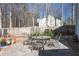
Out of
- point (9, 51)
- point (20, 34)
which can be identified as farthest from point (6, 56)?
point (20, 34)

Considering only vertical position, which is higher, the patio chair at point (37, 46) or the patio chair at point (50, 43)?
the patio chair at point (50, 43)

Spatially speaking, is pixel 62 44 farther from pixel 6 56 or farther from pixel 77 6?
pixel 6 56

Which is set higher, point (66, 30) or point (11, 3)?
point (11, 3)

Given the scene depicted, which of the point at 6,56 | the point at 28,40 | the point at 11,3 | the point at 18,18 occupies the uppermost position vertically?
the point at 11,3

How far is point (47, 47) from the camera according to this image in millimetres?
6449

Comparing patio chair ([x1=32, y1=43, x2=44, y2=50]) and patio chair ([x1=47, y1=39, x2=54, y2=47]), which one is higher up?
patio chair ([x1=47, y1=39, x2=54, y2=47])

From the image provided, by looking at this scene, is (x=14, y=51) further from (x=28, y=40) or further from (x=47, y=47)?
(x=47, y=47)

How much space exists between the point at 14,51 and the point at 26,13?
3.69 feet

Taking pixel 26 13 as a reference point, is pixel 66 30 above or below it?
below

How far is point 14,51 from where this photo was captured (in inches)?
250

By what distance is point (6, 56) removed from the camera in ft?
20.6

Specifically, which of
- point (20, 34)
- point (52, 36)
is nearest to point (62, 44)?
point (52, 36)

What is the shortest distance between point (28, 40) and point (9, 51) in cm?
62

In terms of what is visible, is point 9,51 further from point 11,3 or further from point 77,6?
point 77,6
